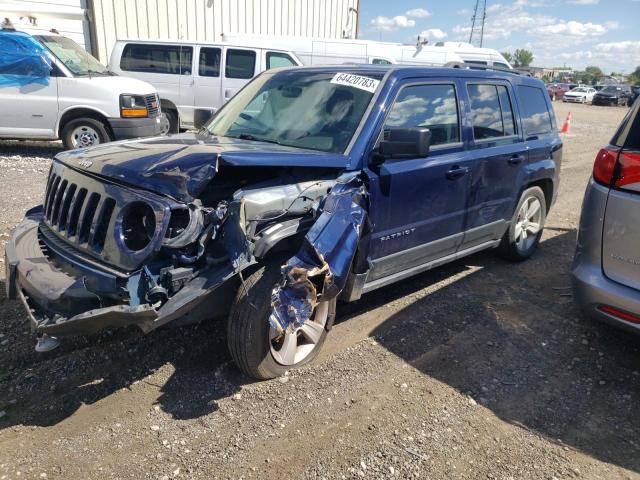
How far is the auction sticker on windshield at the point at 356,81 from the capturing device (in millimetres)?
3752

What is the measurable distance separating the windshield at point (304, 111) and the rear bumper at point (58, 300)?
1.71 metres

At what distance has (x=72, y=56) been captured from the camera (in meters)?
9.30

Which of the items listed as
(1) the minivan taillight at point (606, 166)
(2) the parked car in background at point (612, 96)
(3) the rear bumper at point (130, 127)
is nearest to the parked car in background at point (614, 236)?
(1) the minivan taillight at point (606, 166)

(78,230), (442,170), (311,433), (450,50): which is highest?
(450,50)

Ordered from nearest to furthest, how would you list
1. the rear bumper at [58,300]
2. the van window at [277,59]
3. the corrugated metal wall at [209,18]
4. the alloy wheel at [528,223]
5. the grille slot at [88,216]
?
the rear bumper at [58,300], the grille slot at [88,216], the alloy wheel at [528,223], the van window at [277,59], the corrugated metal wall at [209,18]

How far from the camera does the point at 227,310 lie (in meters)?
3.08

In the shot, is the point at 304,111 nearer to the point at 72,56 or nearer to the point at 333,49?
the point at 72,56

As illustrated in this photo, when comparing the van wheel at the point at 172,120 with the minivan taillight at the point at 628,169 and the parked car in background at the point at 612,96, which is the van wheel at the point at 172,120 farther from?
the parked car in background at the point at 612,96

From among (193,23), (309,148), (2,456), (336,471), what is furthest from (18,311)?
(193,23)

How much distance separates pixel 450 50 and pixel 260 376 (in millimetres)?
14725

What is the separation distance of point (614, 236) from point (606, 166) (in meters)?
0.46

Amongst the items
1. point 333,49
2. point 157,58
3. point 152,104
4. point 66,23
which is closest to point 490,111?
point 152,104

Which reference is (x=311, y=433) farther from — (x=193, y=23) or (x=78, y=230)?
(x=193, y=23)

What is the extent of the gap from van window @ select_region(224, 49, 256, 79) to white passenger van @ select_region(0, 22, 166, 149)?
2.63m
